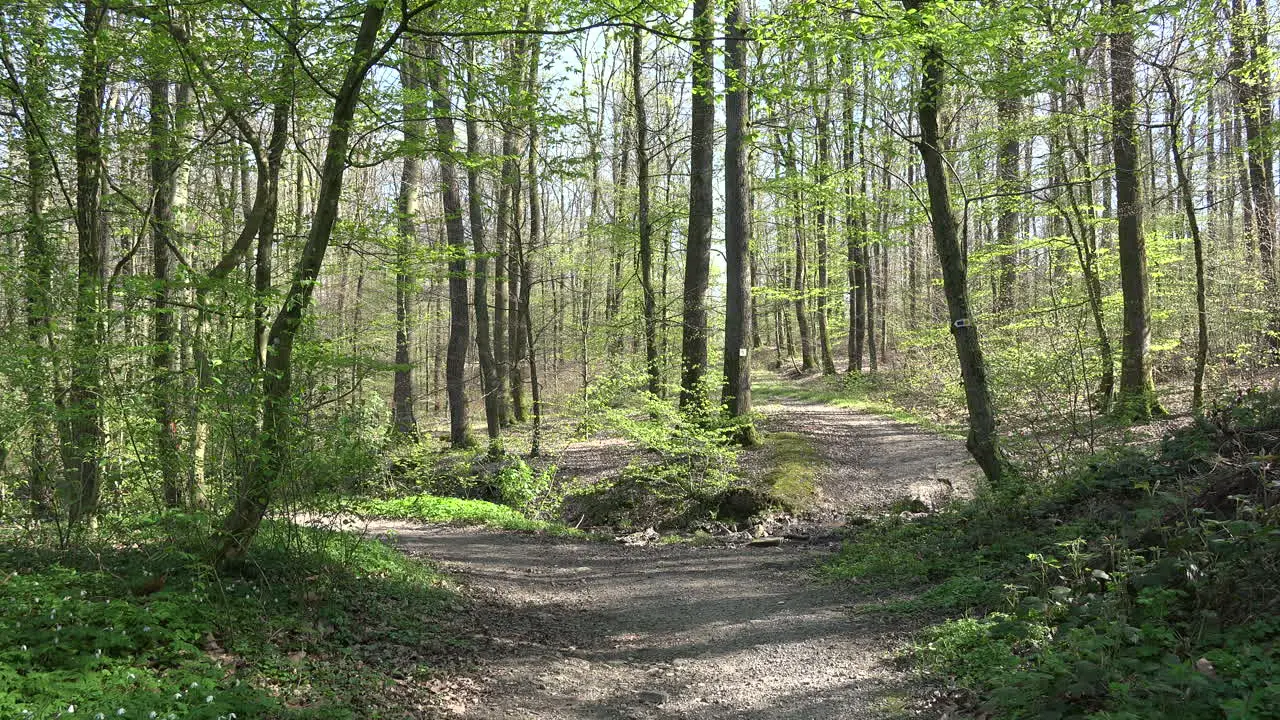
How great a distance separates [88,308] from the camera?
4699mm

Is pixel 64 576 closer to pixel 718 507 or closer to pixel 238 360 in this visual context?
pixel 238 360

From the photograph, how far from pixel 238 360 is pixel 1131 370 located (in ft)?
45.0

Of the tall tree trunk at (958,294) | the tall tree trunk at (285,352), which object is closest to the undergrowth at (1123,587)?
the tall tree trunk at (958,294)

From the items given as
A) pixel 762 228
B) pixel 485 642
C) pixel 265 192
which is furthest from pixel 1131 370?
pixel 762 228

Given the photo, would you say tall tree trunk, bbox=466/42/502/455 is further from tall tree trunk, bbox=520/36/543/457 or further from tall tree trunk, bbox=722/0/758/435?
tall tree trunk, bbox=722/0/758/435

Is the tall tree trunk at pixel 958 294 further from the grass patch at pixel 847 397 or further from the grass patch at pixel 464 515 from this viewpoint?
the grass patch at pixel 847 397

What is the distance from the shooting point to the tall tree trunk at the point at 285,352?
465cm

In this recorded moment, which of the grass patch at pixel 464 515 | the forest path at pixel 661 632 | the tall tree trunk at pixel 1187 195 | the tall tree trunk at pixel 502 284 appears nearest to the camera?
the forest path at pixel 661 632

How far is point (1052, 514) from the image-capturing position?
620 cm

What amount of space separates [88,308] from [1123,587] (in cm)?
676

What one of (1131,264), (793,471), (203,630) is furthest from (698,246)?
(203,630)

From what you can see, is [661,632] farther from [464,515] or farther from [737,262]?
[737,262]

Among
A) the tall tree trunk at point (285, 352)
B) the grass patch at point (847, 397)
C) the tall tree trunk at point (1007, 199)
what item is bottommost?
the grass patch at point (847, 397)

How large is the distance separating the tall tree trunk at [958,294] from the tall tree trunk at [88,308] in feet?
25.2
